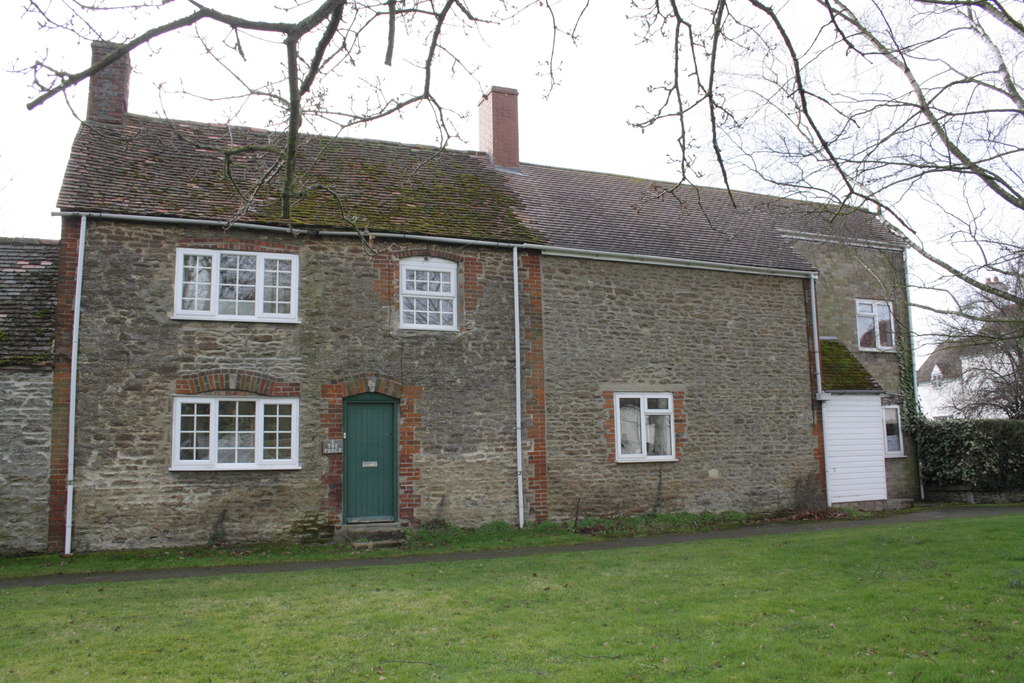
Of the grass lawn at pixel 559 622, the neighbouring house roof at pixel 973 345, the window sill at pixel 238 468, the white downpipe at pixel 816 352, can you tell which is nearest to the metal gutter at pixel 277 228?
the window sill at pixel 238 468

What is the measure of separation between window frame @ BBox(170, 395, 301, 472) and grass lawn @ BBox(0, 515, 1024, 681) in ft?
10.1

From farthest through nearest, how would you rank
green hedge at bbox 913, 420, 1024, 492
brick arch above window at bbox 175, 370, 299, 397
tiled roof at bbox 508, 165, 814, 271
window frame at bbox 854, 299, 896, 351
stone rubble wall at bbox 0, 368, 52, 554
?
1. window frame at bbox 854, 299, 896, 351
2. green hedge at bbox 913, 420, 1024, 492
3. tiled roof at bbox 508, 165, 814, 271
4. brick arch above window at bbox 175, 370, 299, 397
5. stone rubble wall at bbox 0, 368, 52, 554

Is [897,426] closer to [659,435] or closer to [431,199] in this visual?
[659,435]

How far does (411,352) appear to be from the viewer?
49.8ft

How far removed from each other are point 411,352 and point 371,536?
3517 mm

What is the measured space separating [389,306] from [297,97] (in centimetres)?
1012

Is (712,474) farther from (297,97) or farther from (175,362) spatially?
(297,97)

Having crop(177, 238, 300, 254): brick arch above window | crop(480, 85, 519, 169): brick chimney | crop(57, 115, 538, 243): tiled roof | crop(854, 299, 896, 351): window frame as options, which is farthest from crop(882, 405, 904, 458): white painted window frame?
crop(177, 238, 300, 254): brick arch above window

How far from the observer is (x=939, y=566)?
10781 millimetres

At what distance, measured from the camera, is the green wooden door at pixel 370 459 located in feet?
47.7

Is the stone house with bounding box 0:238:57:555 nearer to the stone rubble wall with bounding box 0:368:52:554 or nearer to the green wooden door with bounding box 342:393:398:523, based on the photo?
the stone rubble wall with bounding box 0:368:52:554

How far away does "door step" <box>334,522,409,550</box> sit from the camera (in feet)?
45.4

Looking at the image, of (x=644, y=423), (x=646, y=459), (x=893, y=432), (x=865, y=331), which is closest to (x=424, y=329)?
(x=644, y=423)

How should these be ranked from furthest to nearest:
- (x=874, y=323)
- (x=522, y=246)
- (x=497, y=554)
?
(x=874, y=323), (x=522, y=246), (x=497, y=554)
